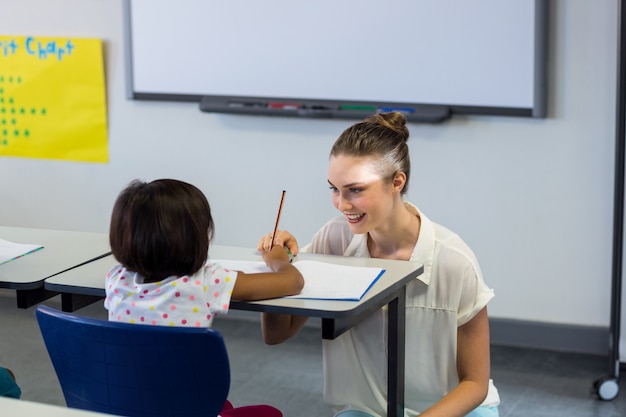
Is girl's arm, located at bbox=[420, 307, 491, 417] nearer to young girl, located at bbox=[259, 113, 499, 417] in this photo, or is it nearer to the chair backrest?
young girl, located at bbox=[259, 113, 499, 417]

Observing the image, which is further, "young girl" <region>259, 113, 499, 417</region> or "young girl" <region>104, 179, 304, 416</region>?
"young girl" <region>259, 113, 499, 417</region>

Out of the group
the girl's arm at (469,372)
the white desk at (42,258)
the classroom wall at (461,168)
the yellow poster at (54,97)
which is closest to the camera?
the girl's arm at (469,372)

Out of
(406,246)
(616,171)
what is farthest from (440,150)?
(406,246)

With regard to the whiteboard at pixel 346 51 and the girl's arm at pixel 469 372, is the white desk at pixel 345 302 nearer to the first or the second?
the girl's arm at pixel 469 372

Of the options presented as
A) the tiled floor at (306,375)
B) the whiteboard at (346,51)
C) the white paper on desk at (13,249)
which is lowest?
the tiled floor at (306,375)

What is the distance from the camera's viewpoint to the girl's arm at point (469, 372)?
1.89 metres

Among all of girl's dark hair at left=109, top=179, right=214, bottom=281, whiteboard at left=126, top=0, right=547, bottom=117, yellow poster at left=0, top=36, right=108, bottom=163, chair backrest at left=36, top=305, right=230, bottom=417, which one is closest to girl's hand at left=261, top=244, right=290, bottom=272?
girl's dark hair at left=109, top=179, right=214, bottom=281

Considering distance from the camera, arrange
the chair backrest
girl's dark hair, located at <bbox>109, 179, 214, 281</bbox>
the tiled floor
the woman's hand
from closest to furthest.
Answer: the chair backrest < girl's dark hair, located at <bbox>109, 179, 214, 281</bbox> < the woman's hand < the tiled floor

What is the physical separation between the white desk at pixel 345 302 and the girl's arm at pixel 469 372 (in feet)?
0.34

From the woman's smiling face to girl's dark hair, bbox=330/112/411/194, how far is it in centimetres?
2

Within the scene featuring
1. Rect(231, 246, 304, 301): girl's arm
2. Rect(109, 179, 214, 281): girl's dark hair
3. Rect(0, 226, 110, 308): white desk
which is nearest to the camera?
Rect(109, 179, 214, 281): girl's dark hair

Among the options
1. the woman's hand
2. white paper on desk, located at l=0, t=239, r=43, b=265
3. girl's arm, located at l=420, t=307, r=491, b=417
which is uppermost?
the woman's hand

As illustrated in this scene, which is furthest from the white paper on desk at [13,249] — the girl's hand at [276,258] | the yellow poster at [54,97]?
the yellow poster at [54,97]

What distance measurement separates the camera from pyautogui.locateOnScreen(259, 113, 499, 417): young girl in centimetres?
198
